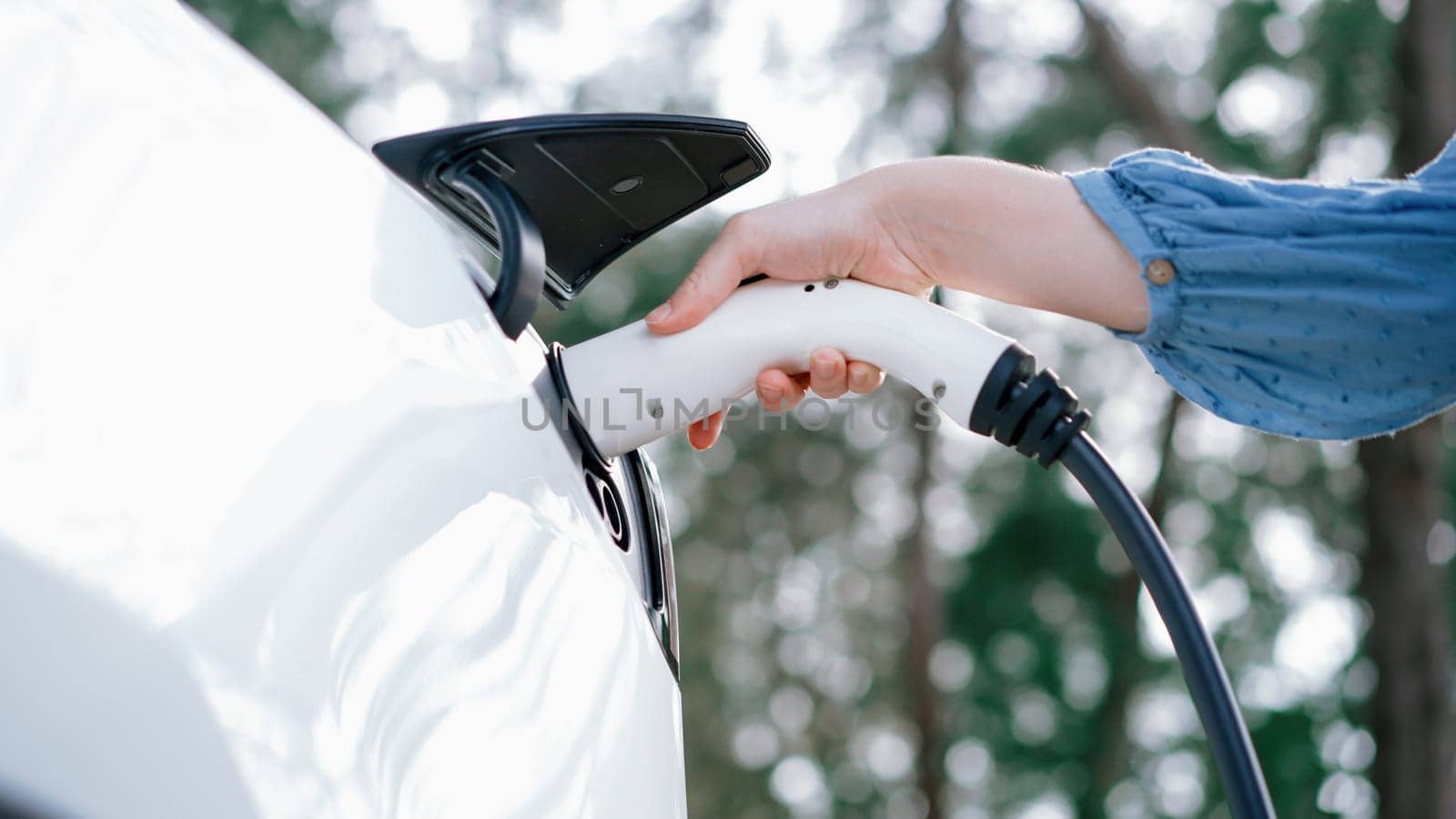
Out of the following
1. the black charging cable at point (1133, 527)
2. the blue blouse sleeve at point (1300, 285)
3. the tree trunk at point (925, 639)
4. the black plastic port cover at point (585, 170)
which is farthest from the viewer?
the tree trunk at point (925, 639)

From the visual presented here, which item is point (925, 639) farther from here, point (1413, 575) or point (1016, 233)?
point (1016, 233)

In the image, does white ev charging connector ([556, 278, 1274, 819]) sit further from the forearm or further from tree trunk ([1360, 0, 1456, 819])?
tree trunk ([1360, 0, 1456, 819])

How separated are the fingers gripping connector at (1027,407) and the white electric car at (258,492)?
478 millimetres

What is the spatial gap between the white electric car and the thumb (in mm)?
311

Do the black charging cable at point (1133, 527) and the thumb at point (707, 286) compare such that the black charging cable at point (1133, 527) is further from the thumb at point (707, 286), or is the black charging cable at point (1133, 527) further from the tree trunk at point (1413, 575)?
the tree trunk at point (1413, 575)

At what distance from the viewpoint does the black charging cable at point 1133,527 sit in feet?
3.64

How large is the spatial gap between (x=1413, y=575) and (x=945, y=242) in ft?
16.9

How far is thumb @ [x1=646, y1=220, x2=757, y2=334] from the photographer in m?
1.14

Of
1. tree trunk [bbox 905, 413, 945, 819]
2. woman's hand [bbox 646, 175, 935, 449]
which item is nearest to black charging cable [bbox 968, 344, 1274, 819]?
woman's hand [bbox 646, 175, 935, 449]

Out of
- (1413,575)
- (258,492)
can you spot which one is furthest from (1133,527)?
(1413,575)

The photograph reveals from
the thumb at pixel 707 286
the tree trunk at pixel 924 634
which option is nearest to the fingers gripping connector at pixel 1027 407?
the thumb at pixel 707 286

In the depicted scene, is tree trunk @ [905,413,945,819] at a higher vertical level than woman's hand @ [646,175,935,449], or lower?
lower

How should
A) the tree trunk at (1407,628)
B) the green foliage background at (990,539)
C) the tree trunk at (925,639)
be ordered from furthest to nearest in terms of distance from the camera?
the tree trunk at (925,639) → the green foliage background at (990,539) → the tree trunk at (1407,628)

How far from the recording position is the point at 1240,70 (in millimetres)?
7941
